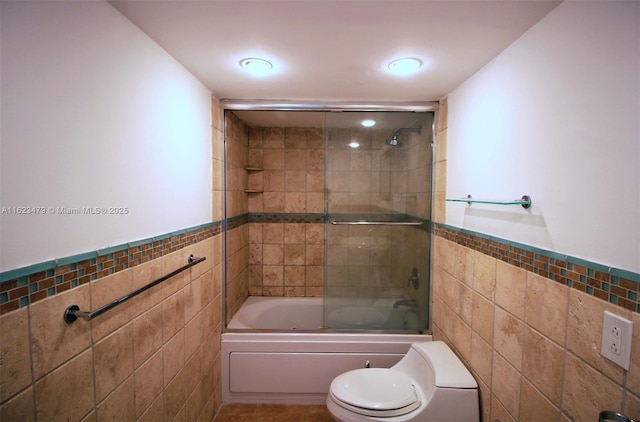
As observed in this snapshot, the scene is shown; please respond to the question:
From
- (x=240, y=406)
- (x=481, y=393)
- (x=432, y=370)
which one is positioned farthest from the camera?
(x=240, y=406)

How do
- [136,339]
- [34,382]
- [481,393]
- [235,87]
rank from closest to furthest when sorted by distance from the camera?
1. [34,382]
2. [136,339]
3. [481,393]
4. [235,87]

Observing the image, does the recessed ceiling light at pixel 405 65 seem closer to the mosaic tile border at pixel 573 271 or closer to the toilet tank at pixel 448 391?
the mosaic tile border at pixel 573 271

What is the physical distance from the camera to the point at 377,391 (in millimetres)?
1490

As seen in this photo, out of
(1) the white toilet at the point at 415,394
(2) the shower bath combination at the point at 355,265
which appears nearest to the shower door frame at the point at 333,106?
(2) the shower bath combination at the point at 355,265

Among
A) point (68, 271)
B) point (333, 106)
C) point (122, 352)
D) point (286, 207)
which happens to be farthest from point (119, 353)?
point (286, 207)

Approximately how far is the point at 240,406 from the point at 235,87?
2.17 meters

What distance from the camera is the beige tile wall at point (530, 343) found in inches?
30.9

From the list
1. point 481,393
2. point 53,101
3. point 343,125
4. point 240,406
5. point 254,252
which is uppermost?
point 343,125

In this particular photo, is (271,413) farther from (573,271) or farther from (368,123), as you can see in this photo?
(368,123)

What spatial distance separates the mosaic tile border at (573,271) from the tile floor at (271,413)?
61.1 inches

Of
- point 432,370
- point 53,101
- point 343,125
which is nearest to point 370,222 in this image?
point 343,125

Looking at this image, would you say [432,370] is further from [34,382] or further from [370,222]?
[34,382]

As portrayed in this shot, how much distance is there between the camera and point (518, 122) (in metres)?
1.13

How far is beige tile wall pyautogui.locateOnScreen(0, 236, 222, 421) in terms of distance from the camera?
702 millimetres
